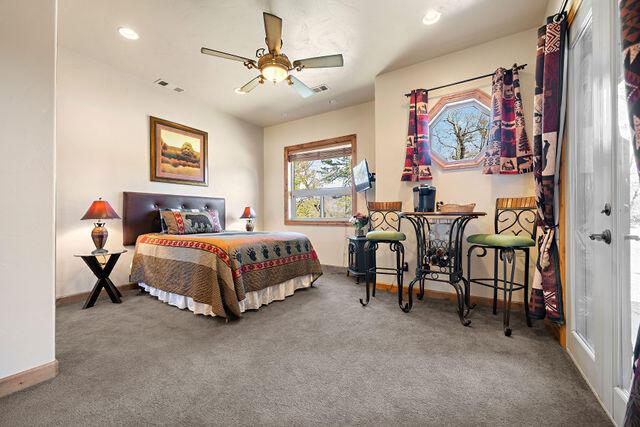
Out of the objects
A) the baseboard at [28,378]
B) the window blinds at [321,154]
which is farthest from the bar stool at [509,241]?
the baseboard at [28,378]

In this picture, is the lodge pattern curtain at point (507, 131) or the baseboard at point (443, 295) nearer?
the lodge pattern curtain at point (507, 131)

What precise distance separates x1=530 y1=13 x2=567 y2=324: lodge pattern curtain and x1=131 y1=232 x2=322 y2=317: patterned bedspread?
7.55ft

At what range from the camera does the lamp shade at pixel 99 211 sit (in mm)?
2932

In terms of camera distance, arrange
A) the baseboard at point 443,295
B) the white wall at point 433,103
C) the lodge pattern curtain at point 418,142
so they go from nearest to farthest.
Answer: the white wall at point 433,103 < the baseboard at point 443,295 < the lodge pattern curtain at point 418,142

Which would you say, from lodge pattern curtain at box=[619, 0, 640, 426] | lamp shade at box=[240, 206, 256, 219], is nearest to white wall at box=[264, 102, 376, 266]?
lamp shade at box=[240, 206, 256, 219]

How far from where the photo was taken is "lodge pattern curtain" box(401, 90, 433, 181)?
319cm

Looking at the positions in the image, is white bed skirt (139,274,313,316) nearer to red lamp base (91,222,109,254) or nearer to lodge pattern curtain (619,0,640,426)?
red lamp base (91,222,109,254)

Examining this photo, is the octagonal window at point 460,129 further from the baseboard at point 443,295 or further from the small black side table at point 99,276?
the small black side table at point 99,276

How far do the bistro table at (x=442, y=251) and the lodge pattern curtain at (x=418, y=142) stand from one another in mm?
564

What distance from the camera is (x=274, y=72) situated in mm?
2508

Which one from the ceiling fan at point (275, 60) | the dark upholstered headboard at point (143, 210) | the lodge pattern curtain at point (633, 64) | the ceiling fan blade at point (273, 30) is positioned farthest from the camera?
the dark upholstered headboard at point (143, 210)

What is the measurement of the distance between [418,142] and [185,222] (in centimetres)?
312

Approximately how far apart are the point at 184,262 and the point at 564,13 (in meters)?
3.69

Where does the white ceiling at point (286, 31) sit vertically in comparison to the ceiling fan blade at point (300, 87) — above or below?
above
